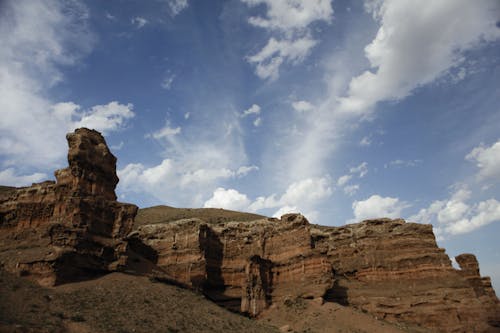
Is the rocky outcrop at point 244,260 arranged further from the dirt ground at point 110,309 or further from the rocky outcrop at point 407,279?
the dirt ground at point 110,309

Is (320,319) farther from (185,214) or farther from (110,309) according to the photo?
(185,214)

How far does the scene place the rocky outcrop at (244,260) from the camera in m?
50.0

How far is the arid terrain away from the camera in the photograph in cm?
3322

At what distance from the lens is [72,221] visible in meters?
41.7

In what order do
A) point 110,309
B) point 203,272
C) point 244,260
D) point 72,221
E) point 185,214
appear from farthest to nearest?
point 185,214 → point 244,260 → point 203,272 → point 72,221 → point 110,309

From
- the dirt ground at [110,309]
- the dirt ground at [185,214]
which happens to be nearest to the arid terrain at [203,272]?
the dirt ground at [110,309]

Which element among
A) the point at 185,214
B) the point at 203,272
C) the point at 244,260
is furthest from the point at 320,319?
the point at 185,214

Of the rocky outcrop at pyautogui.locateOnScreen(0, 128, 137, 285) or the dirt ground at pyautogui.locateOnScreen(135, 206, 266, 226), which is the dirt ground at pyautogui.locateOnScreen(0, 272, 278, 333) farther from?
the dirt ground at pyautogui.locateOnScreen(135, 206, 266, 226)

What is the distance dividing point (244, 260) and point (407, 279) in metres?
23.2

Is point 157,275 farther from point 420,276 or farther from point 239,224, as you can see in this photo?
point 420,276

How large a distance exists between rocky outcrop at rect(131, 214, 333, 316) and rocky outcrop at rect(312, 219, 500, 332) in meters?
4.17

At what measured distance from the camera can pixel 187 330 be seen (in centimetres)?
3172

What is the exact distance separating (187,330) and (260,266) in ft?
71.4

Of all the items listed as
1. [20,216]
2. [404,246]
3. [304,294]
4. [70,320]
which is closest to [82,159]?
[20,216]
